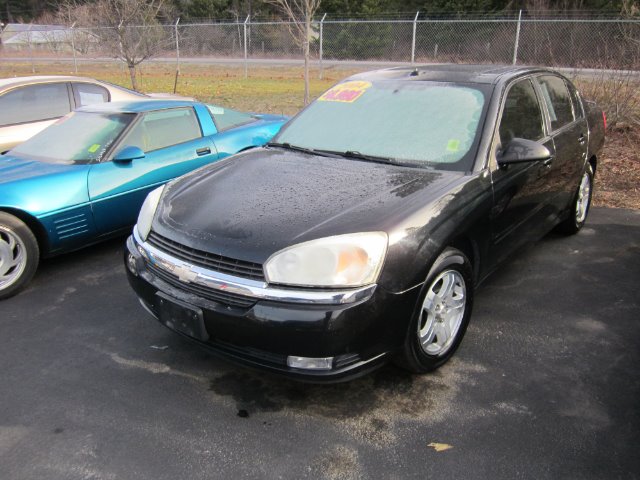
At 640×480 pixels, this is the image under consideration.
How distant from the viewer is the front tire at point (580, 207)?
4832 mm

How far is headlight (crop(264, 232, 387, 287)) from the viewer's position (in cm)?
236

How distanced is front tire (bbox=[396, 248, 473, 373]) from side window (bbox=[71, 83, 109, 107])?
5.92 metres

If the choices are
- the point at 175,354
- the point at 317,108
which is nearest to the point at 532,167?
the point at 317,108

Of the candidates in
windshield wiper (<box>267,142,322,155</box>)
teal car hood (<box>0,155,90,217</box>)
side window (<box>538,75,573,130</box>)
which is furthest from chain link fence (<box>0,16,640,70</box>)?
teal car hood (<box>0,155,90,217</box>)

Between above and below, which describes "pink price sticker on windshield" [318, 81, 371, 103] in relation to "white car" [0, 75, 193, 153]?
above

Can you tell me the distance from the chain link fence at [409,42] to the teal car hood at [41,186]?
27.7 feet

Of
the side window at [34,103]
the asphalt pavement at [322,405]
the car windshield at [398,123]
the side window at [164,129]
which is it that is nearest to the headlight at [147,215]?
the asphalt pavement at [322,405]

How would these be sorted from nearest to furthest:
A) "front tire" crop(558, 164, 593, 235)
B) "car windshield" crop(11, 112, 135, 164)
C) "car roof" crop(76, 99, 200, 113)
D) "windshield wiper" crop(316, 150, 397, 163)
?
"windshield wiper" crop(316, 150, 397, 163)
"car windshield" crop(11, 112, 135, 164)
"front tire" crop(558, 164, 593, 235)
"car roof" crop(76, 99, 200, 113)

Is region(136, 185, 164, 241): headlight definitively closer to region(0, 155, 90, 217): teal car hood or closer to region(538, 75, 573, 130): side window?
region(0, 155, 90, 217): teal car hood

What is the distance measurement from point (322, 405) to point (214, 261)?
94cm

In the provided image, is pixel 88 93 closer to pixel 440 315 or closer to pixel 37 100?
pixel 37 100

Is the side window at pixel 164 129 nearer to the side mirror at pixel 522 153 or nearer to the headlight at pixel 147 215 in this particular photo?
the headlight at pixel 147 215

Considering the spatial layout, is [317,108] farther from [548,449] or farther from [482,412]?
[548,449]

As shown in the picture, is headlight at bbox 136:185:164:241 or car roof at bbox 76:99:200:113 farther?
car roof at bbox 76:99:200:113
